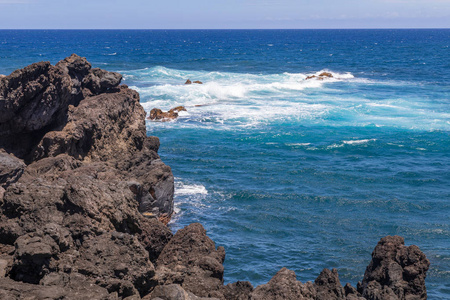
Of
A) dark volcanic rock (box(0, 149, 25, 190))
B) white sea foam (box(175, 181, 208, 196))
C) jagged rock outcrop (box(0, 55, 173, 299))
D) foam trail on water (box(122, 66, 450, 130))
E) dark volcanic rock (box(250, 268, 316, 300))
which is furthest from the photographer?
foam trail on water (box(122, 66, 450, 130))

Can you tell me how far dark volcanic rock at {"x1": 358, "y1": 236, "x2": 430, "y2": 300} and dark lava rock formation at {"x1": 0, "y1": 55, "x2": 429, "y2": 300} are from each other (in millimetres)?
26

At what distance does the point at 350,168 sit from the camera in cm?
2877

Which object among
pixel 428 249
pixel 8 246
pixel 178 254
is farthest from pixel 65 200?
pixel 428 249

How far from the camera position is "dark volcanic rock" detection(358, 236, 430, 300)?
40.4 ft

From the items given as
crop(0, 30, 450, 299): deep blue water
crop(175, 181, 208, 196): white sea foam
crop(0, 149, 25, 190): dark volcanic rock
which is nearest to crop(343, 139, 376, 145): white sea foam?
crop(0, 30, 450, 299): deep blue water

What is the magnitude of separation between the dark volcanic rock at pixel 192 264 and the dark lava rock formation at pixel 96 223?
0.03 meters

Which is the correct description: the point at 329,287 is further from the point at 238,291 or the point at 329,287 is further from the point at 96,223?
the point at 96,223

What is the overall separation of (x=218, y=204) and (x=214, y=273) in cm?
1213

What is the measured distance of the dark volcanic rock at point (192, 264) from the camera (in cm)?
1042

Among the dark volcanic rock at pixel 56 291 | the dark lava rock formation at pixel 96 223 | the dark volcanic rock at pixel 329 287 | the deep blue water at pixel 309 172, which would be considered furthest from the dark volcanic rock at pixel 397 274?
the dark volcanic rock at pixel 56 291

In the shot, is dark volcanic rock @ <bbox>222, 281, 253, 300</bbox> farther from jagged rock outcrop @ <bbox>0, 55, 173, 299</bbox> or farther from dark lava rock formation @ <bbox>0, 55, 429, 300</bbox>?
jagged rock outcrop @ <bbox>0, 55, 173, 299</bbox>

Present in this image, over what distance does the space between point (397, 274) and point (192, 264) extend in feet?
17.7

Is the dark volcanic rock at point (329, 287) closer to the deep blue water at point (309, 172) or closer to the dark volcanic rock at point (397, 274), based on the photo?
the dark volcanic rock at point (397, 274)

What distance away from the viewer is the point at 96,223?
10219 millimetres
